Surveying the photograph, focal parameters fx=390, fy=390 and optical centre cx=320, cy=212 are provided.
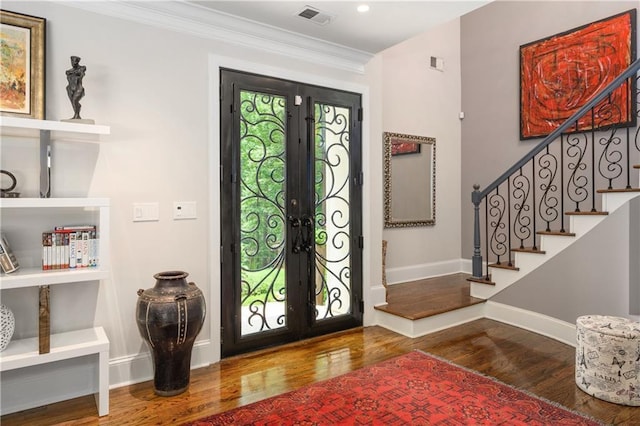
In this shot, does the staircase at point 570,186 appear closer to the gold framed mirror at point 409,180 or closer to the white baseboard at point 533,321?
the white baseboard at point 533,321

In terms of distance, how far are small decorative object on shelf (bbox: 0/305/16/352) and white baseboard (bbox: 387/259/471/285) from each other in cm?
375

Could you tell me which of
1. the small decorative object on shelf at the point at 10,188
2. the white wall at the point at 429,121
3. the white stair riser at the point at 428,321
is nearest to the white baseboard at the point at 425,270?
the white wall at the point at 429,121

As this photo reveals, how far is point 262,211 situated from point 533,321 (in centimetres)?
277

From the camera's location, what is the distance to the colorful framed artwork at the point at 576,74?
404cm

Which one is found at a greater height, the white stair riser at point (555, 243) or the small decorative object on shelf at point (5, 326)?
the white stair riser at point (555, 243)

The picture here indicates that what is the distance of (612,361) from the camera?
246cm

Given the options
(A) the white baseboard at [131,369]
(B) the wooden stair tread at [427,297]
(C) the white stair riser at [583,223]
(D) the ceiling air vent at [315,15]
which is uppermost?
(D) the ceiling air vent at [315,15]

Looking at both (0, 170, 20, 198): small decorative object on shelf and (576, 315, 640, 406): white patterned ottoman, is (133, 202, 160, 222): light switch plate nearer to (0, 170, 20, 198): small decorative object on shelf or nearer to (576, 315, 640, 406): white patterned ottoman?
(0, 170, 20, 198): small decorative object on shelf

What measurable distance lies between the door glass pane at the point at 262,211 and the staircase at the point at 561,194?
1.23 m

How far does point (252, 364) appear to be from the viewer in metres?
3.01

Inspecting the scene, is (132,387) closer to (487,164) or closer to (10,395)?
(10,395)

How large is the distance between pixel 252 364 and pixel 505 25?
5.18 meters

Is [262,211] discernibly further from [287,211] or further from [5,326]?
[5,326]

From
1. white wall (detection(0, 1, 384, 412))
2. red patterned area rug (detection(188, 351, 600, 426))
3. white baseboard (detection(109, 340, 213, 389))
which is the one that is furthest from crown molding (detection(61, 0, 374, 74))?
red patterned area rug (detection(188, 351, 600, 426))
